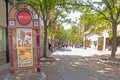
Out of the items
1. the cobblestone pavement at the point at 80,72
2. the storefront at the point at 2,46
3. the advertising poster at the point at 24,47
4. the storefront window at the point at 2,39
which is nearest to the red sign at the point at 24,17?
the advertising poster at the point at 24,47

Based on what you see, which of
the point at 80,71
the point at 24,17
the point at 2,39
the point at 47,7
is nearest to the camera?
the point at 24,17

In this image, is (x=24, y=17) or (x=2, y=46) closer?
(x=24, y=17)

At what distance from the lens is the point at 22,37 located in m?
9.82

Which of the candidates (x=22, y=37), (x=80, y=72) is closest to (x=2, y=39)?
(x=22, y=37)

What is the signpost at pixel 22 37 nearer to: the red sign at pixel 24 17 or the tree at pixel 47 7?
the red sign at pixel 24 17

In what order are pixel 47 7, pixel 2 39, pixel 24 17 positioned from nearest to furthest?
pixel 24 17 < pixel 2 39 < pixel 47 7

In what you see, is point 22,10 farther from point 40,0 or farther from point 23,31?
point 40,0

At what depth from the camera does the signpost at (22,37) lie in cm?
956

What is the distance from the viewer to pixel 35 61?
33.4 ft

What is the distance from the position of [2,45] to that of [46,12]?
537 cm

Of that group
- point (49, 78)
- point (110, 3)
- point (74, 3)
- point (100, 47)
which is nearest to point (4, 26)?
point (74, 3)

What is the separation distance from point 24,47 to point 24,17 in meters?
1.47

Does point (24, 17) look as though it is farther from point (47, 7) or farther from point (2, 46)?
point (47, 7)


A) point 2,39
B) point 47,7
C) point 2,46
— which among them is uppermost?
point 47,7
